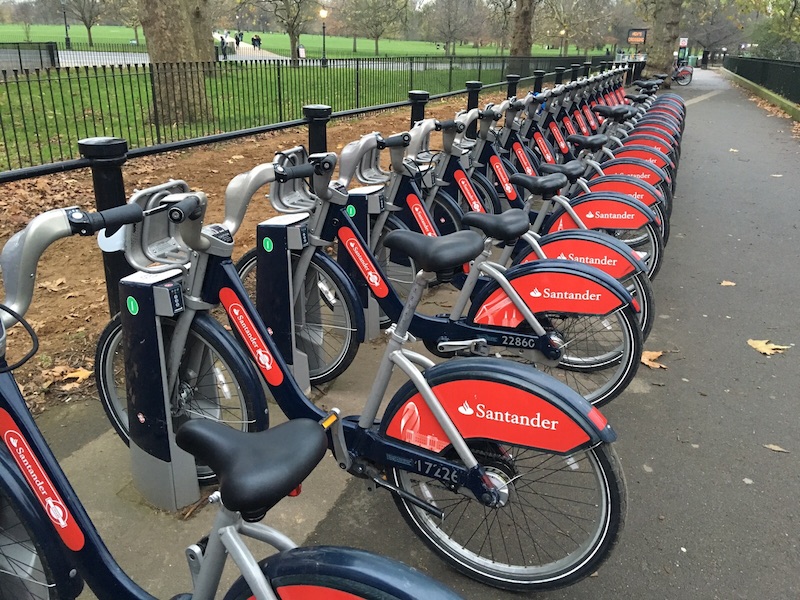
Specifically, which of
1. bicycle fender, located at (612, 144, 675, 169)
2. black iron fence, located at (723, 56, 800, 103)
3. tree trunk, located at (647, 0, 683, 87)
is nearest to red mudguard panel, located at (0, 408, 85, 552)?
bicycle fender, located at (612, 144, 675, 169)

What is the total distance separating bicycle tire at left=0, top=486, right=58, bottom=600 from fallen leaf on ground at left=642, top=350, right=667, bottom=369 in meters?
3.37

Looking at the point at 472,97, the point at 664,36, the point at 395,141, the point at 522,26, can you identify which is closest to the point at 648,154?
the point at 472,97

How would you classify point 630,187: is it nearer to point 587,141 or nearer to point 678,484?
point 587,141

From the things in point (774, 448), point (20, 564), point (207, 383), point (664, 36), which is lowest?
point (774, 448)

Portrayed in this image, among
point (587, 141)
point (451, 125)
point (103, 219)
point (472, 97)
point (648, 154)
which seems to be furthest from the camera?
point (472, 97)

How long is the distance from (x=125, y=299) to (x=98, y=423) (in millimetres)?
1123

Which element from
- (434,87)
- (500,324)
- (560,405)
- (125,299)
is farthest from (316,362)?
(434,87)

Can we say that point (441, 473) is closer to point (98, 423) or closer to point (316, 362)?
point (316, 362)

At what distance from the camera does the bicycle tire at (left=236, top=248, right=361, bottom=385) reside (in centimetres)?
352

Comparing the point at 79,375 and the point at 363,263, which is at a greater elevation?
the point at 363,263

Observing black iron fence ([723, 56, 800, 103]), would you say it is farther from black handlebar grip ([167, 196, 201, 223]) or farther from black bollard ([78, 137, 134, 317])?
black handlebar grip ([167, 196, 201, 223])

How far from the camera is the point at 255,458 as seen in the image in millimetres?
1280

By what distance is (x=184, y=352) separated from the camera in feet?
8.61

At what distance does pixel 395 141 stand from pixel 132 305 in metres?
2.06
